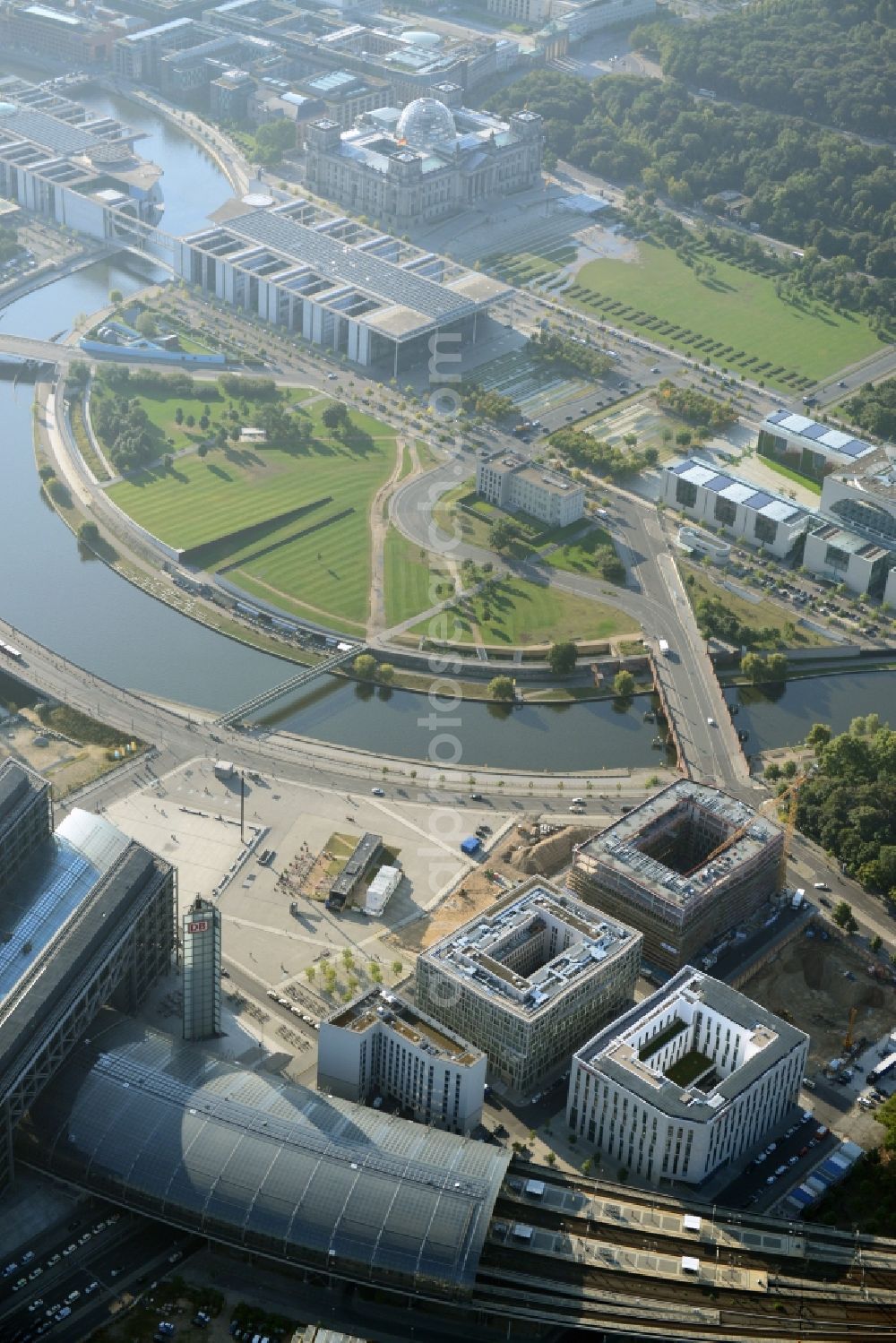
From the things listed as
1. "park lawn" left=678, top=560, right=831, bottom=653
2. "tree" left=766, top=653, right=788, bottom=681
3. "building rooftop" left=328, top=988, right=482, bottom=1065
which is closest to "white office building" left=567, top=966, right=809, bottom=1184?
"building rooftop" left=328, top=988, right=482, bottom=1065

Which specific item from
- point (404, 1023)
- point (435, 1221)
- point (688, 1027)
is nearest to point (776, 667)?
point (688, 1027)

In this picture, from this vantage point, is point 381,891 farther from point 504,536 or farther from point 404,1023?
point 504,536

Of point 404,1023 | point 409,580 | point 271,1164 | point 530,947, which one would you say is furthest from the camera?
point 409,580

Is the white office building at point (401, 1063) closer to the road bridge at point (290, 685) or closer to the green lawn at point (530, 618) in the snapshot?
the road bridge at point (290, 685)

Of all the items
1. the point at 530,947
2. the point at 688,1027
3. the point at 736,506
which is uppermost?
the point at 736,506

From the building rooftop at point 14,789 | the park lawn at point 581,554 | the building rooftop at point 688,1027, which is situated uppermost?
the building rooftop at point 14,789

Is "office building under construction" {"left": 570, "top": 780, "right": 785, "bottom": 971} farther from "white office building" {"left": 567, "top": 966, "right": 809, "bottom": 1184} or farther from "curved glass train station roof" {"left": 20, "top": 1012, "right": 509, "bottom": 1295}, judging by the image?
"curved glass train station roof" {"left": 20, "top": 1012, "right": 509, "bottom": 1295}

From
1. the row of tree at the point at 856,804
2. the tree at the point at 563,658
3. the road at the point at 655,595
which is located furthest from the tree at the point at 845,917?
the tree at the point at 563,658
